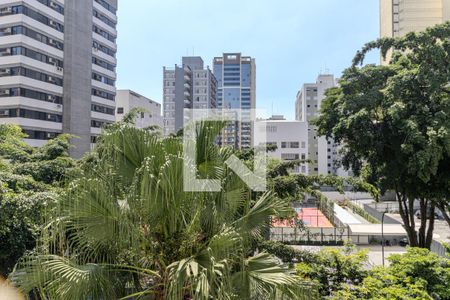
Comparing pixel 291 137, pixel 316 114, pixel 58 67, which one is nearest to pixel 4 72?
pixel 58 67

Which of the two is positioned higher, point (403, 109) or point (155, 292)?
point (403, 109)

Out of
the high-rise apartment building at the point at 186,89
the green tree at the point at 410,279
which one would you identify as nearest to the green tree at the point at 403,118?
the green tree at the point at 410,279

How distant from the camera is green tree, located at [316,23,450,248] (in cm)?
677

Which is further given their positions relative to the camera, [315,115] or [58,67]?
[315,115]

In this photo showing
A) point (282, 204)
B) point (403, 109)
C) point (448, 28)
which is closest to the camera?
point (282, 204)

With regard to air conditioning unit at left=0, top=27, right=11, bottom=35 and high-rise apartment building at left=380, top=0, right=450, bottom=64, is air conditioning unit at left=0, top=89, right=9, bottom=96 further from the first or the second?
high-rise apartment building at left=380, top=0, right=450, bottom=64

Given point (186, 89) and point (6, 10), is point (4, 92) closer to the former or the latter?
point (6, 10)

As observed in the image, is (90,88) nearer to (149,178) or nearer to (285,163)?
(285,163)

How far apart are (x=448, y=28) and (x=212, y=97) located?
52.6 metres

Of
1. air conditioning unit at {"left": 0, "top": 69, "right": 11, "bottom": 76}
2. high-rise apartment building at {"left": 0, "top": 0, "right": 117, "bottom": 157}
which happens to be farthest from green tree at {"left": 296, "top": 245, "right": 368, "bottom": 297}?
air conditioning unit at {"left": 0, "top": 69, "right": 11, "bottom": 76}

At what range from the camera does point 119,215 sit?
8.43 ft

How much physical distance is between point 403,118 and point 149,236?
6.48 meters

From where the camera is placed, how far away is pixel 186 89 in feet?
176

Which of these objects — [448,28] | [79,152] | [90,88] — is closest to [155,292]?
[448,28]
